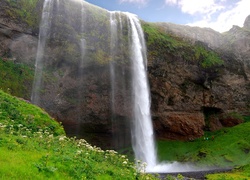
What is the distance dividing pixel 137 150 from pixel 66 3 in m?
22.5

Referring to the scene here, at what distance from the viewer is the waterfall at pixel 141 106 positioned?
38781 mm

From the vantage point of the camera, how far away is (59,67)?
1471 inches

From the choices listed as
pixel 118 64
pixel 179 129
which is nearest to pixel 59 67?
pixel 118 64

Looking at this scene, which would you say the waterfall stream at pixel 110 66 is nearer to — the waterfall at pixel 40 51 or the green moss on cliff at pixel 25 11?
the waterfall at pixel 40 51

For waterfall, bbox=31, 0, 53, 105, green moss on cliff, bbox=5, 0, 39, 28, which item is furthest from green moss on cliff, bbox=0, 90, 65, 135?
green moss on cliff, bbox=5, 0, 39, 28

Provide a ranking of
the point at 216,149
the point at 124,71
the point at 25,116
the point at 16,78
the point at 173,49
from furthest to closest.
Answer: the point at 173,49
the point at 216,149
the point at 124,71
the point at 16,78
the point at 25,116

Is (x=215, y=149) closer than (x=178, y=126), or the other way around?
(x=215, y=149)

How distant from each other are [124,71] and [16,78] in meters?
14.7

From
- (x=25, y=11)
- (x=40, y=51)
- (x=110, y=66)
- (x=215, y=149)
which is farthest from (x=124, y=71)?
(x=215, y=149)

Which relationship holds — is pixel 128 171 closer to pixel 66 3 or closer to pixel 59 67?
pixel 59 67

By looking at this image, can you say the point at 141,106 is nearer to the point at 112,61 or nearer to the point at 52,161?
the point at 112,61

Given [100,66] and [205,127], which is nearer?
[100,66]

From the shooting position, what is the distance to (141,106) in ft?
133

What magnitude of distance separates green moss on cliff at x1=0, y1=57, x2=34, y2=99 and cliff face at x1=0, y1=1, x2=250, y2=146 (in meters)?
0.92
